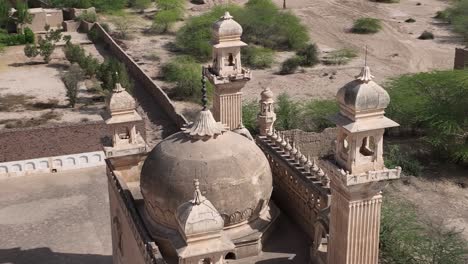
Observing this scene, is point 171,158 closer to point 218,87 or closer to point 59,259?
point 218,87

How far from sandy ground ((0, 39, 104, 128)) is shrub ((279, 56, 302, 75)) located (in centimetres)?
1302

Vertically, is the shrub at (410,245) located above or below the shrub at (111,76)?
below

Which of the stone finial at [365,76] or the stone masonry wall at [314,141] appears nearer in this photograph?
the stone finial at [365,76]

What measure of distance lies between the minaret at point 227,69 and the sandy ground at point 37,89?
18311mm

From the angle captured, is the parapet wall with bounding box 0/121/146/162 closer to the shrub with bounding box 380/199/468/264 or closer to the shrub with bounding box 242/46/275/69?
the shrub with bounding box 380/199/468/264

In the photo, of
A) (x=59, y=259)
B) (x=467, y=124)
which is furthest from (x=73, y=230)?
(x=467, y=124)

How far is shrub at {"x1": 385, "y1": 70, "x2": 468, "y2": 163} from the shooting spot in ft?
96.0

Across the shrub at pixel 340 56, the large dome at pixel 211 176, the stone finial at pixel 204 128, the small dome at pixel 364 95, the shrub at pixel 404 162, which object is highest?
the small dome at pixel 364 95

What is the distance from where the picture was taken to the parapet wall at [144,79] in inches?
1337

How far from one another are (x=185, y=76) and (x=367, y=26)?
2241 centimetres

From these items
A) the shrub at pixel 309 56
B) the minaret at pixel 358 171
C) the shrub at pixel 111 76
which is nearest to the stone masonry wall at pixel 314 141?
the shrub at pixel 111 76

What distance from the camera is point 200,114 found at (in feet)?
43.5

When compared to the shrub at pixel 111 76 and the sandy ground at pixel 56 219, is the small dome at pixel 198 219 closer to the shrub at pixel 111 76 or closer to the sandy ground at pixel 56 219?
the sandy ground at pixel 56 219

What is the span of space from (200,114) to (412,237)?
9373 millimetres
